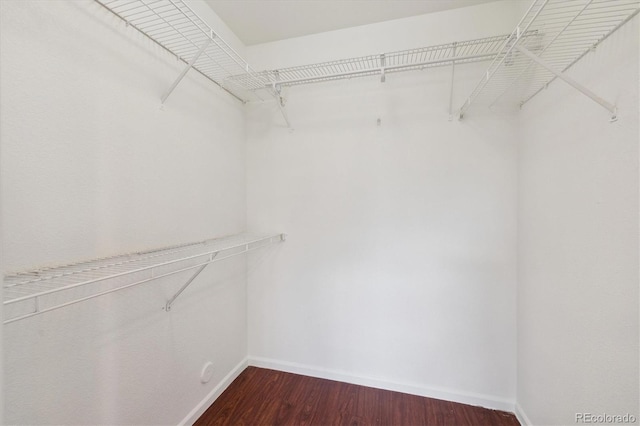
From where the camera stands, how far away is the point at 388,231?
1.77 meters

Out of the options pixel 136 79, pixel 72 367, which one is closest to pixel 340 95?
pixel 136 79

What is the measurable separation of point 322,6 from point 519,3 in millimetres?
1187

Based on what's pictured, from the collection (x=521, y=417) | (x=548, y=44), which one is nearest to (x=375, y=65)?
(x=548, y=44)

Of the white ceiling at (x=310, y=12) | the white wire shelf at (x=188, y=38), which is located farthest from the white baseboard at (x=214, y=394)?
the white ceiling at (x=310, y=12)

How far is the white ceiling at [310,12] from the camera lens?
5.23 feet

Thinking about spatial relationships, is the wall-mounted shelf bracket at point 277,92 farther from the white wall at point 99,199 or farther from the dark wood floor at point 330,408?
the dark wood floor at point 330,408

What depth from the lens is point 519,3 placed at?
1521 millimetres

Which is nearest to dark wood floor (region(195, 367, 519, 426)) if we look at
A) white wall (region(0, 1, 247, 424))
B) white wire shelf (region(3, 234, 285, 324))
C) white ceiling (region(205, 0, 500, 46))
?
white wall (region(0, 1, 247, 424))

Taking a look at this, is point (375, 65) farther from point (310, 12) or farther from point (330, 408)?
point (330, 408)

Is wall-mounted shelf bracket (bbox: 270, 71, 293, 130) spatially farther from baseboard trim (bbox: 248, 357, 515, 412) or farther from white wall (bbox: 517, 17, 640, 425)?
baseboard trim (bbox: 248, 357, 515, 412)

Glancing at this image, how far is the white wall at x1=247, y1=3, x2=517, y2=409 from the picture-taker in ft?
5.30

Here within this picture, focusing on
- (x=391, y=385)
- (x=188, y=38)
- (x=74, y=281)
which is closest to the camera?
(x=74, y=281)

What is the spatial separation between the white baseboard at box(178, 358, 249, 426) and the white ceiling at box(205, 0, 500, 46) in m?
2.50

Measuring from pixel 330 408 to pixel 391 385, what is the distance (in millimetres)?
460
